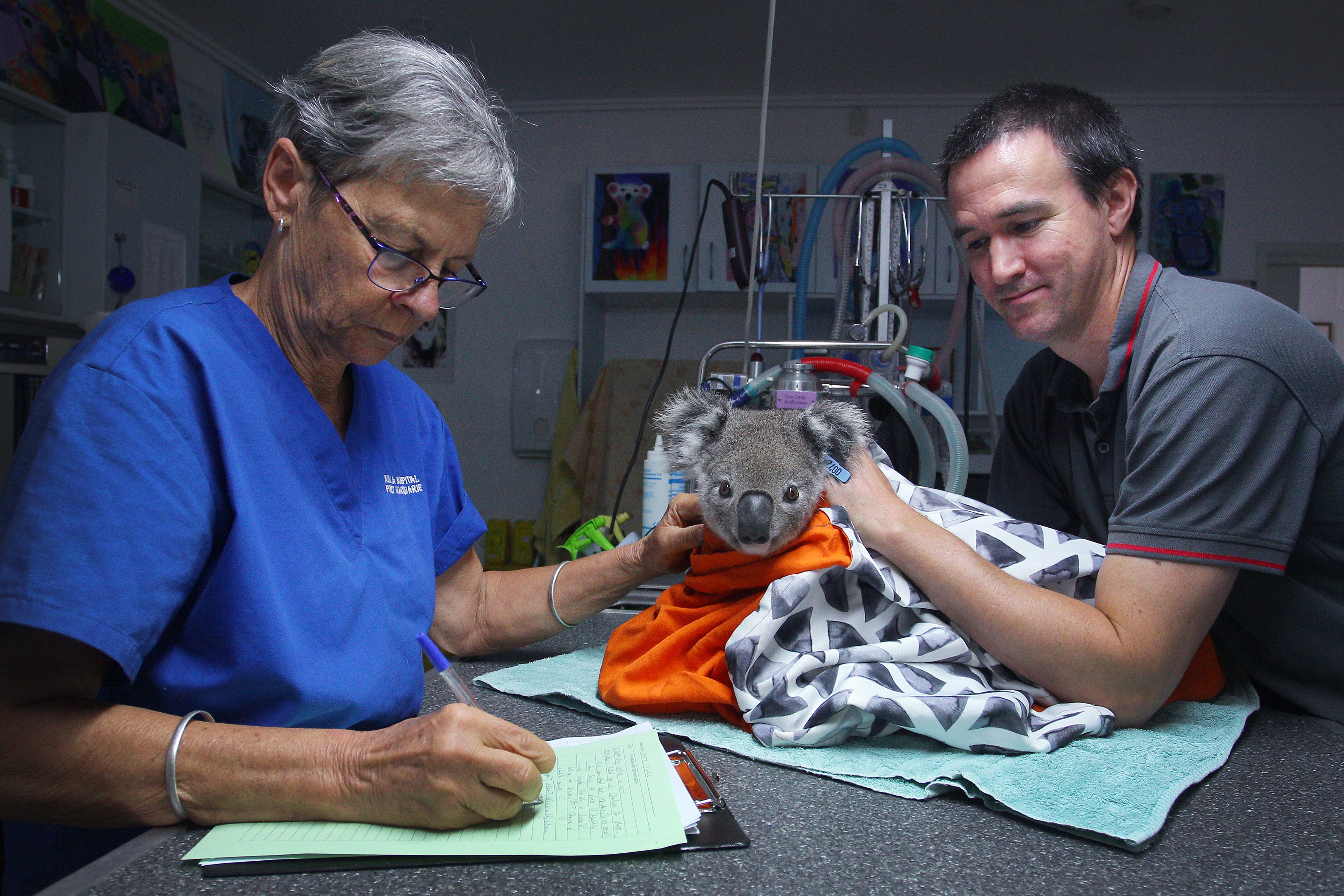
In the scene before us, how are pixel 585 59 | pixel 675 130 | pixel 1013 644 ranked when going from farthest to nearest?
Answer: pixel 675 130 → pixel 585 59 → pixel 1013 644

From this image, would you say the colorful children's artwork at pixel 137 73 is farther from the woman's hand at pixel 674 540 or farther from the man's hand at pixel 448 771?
the man's hand at pixel 448 771

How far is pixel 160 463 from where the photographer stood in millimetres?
776

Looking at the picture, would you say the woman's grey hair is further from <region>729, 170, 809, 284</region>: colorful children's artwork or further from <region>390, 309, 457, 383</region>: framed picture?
<region>390, 309, 457, 383</region>: framed picture

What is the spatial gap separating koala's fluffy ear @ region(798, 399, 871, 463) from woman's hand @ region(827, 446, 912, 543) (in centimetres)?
2

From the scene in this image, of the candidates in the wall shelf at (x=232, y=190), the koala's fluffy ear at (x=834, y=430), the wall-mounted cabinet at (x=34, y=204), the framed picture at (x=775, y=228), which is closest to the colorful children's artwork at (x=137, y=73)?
the wall shelf at (x=232, y=190)

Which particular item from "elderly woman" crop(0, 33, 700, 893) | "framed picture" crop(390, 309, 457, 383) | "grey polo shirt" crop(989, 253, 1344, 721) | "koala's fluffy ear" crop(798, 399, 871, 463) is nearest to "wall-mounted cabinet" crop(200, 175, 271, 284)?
"framed picture" crop(390, 309, 457, 383)

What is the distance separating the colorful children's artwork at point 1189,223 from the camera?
471 cm

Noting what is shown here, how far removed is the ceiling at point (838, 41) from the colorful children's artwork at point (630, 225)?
2.07ft

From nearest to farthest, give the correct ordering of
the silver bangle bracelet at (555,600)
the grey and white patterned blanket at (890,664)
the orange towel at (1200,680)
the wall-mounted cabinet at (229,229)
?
the grey and white patterned blanket at (890,664) → the orange towel at (1200,680) → the silver bangle bracelet at (555,600) → the wall-mounted cabinet at (229,229)

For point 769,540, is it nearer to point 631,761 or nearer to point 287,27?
point 631,761

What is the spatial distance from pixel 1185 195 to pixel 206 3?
5.37m

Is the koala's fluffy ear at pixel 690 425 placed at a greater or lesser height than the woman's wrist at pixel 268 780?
greater

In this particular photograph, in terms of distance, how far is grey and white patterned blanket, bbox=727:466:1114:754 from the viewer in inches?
35.4

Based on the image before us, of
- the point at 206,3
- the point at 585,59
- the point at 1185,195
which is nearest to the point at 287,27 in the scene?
the point at 206,3
